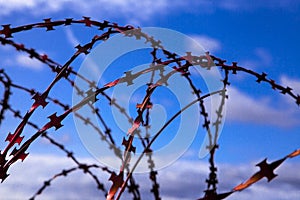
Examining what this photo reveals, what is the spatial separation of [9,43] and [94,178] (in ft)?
4.64

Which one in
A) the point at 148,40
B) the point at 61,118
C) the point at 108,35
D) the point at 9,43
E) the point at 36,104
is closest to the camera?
the point at 61,118

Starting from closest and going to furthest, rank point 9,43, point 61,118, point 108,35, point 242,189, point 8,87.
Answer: point 242,189, point 61,118, point 108,35, point 9,43, point 8,87

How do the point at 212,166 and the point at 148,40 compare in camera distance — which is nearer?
the point at 148,40

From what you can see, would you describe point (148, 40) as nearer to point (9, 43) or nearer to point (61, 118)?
point (61, 118)

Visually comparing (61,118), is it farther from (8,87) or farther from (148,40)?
(8,87)

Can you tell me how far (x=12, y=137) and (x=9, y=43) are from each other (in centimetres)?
136

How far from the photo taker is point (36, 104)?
248cm

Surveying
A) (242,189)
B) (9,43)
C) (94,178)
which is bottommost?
(242,189)

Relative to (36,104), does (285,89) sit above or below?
above

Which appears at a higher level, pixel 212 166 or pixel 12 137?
pixel 212 166

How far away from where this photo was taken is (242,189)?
4.68 feet

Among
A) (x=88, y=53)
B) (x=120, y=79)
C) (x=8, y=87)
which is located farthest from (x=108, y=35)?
(x=8, y=87)

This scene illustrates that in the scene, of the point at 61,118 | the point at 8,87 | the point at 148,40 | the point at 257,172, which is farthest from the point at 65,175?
the point at 257,172

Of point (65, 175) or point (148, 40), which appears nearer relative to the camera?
point (148, 40)
